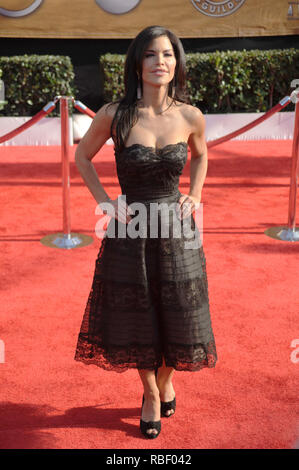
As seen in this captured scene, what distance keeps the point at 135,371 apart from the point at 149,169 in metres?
1.33

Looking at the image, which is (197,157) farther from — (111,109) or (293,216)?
(293,216)

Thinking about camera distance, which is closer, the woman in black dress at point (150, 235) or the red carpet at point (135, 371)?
the woman in black dress at point (150, 235)

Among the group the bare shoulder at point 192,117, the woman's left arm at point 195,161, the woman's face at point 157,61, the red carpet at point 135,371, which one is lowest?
the red carpet at point 135,371

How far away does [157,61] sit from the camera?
2.54m

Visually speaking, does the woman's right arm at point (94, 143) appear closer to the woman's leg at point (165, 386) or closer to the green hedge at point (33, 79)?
the woman's leg at point (165, 386)

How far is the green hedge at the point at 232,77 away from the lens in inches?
389

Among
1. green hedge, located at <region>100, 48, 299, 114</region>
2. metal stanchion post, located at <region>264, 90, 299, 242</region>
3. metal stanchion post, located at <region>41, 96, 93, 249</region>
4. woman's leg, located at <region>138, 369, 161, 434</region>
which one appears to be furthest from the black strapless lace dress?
green hedge, located at <region>100, 48, 299, 114</region>

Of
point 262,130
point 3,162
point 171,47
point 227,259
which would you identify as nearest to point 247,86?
point 262,130

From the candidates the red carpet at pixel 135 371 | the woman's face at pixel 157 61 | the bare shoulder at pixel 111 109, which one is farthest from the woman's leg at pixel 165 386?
the woman's face at pixel 157 61

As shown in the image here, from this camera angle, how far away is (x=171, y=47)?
2.60 metres

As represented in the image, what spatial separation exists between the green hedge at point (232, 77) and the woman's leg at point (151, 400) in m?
7.67

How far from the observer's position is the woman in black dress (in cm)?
258

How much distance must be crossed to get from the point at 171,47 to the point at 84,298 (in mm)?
2166
